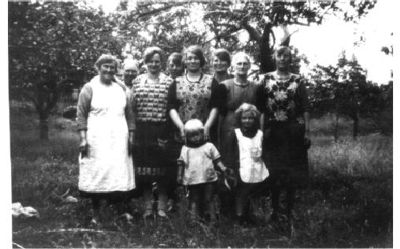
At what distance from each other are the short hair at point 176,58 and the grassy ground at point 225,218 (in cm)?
119

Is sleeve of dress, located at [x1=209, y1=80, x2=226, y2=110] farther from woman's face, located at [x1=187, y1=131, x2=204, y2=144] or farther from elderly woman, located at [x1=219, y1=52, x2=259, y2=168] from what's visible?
woman's face, located at [x1=187, y1=131, x2=204, y2=144]

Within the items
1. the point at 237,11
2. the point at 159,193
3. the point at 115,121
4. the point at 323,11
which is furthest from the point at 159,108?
the point at 323,11

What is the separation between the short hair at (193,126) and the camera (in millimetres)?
4738

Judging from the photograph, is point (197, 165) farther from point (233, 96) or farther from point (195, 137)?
point (233, 96)

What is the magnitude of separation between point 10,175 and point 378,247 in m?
3.21

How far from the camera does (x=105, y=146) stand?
4.76 m

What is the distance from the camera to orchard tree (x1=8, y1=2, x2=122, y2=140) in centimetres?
464

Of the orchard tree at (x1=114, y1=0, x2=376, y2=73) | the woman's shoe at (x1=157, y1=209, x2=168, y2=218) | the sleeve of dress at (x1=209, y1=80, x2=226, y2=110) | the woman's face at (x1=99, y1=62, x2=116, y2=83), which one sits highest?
the orchard tree at (x1=114, y1=0, x2=376, y2=73)

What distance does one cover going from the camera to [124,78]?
546cm

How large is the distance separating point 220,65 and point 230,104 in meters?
0.44

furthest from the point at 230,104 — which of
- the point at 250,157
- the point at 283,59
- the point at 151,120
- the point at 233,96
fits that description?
the point at 151,120

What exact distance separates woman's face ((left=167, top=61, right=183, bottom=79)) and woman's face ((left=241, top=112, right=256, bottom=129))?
984 millimetres

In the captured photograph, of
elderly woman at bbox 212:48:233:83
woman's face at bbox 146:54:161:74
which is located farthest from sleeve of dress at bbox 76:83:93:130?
elderly woman at bbox 212:48:233:83

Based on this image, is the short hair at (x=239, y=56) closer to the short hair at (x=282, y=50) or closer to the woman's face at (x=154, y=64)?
the short hair at (x=282, y=50)
